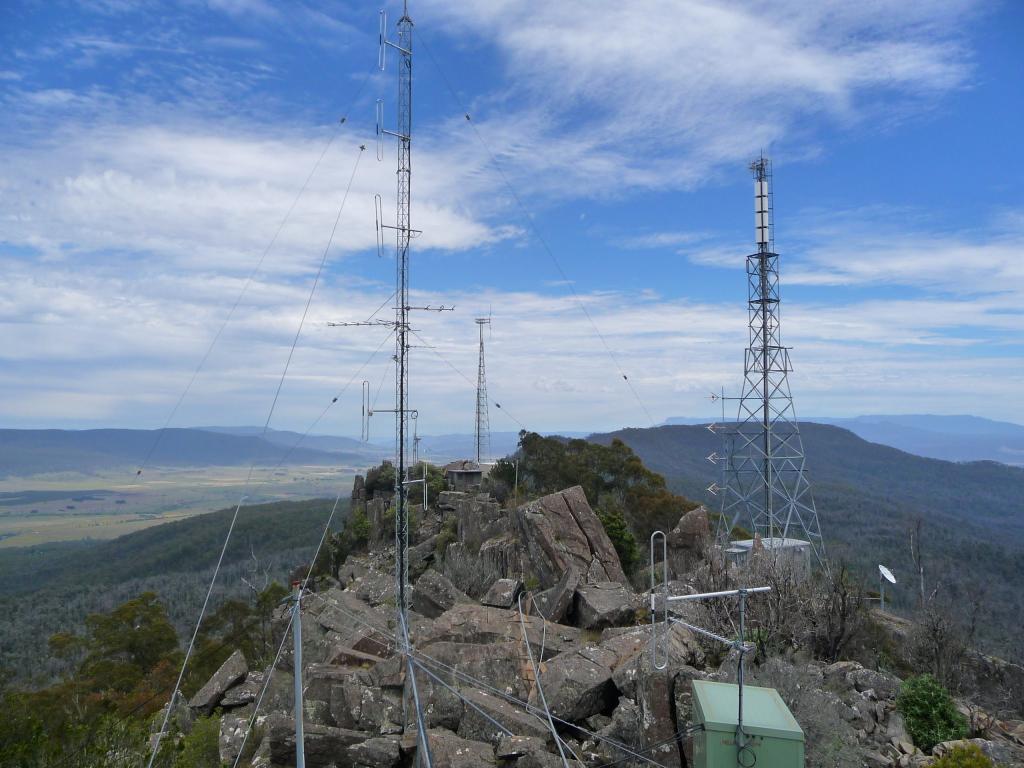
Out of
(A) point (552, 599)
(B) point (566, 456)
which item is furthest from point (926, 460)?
(A) point (552, 599)

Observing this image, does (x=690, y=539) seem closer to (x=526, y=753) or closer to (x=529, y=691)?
(x=529, y=691)

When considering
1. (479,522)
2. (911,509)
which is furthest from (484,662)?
(911,509)

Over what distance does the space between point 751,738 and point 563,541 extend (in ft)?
48.9

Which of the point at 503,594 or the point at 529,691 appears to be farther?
the point at 503,594

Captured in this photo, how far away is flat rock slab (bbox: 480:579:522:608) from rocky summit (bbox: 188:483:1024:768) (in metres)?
0.04

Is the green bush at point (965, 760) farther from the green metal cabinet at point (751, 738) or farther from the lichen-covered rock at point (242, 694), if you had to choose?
the lichen-covered rock at point (242, 694)

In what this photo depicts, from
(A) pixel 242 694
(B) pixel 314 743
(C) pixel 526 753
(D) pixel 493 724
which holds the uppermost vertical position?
(C) pixel 526 753

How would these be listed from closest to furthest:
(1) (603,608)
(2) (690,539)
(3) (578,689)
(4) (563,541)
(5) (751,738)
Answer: (5) (751,738)
(3) (578,689)
(1) (603,608)
(4) (563,541)
(2) (690,539)

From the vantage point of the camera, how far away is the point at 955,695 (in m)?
12.8

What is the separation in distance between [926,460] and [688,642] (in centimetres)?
20229

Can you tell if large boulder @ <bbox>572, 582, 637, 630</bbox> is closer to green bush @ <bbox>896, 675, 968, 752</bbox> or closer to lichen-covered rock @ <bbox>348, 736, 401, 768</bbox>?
green bush @ <bbox>896, 675, 968, 752</bbox>

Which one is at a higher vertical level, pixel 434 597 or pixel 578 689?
pixel 578 689

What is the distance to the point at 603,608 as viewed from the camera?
55.7ft

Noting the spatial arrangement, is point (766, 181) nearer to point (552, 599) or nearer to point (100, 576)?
point (552, 599)
